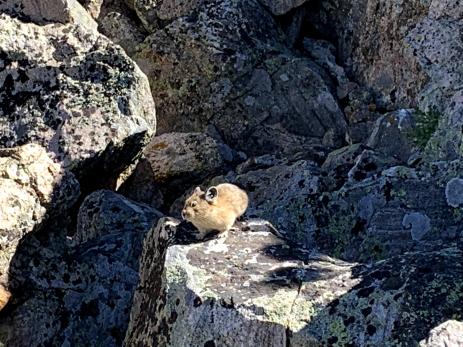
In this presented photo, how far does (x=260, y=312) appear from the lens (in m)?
6.47

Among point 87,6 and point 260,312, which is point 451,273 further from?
point 87,6

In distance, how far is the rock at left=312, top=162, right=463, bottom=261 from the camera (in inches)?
344

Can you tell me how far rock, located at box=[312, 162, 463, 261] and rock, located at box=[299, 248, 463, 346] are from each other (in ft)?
6.70

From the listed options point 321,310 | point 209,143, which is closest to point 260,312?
point 321,310

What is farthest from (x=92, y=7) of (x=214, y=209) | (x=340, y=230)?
(x=214, y=209)

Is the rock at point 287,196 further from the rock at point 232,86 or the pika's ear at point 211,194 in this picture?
the rock at point 232,86

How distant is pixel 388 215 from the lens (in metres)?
9.09

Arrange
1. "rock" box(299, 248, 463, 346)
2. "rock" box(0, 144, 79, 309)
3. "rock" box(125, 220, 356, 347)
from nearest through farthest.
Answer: "rock" box(299, 248, 463, 346), "rock" box(125, 220, 356, 347), "rock" box(0, 144, 79, 309)

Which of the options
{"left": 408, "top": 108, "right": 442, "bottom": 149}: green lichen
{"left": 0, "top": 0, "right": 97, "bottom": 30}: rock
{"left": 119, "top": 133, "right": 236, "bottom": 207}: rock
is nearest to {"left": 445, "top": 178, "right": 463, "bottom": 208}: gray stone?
{"left": 408, "top": 108, "right": 442, "bottom": 149}: green lichen

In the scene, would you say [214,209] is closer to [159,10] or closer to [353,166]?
[353,166]

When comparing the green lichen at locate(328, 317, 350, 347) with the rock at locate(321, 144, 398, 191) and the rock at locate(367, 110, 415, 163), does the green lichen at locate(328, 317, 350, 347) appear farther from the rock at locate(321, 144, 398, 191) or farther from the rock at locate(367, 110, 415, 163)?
the rock at locate(367, 110, 415, 163)

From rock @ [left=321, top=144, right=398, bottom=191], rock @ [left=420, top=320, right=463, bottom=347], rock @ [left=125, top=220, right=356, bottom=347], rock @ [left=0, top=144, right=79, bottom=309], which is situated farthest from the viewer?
rock @ [left=321, top=144, right=398, bottom=191]

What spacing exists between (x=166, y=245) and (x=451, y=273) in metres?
2.62

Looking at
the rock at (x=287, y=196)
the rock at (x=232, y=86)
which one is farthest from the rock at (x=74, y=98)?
the rock at (x=232, y=86)
